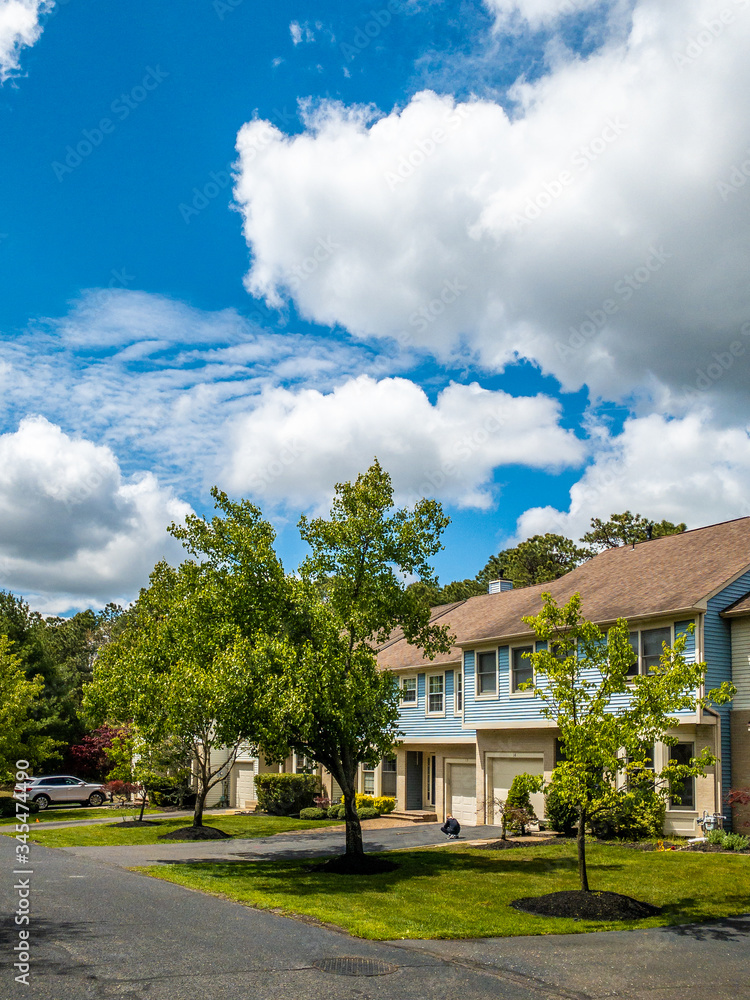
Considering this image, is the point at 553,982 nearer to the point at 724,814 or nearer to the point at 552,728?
the point at 724,814

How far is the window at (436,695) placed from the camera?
35.4 metres

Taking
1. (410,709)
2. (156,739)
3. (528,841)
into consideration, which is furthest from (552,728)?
(156,739)

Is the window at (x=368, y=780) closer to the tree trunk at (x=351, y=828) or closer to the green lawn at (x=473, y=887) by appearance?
the green lawn at (x=473, y=887)

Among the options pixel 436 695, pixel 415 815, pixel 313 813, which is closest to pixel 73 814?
pixel 313 813

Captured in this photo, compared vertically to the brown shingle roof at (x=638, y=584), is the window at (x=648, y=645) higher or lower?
lower

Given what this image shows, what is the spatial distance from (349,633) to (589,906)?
28.1 feet

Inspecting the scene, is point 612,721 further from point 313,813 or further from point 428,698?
point 313,813

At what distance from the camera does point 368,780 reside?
131 feet

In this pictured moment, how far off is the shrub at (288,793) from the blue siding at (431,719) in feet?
18.0

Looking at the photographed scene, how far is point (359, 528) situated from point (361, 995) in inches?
505

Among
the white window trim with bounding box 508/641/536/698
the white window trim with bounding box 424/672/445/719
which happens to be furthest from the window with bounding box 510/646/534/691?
the white window trim with bounding box 424/672/445/719

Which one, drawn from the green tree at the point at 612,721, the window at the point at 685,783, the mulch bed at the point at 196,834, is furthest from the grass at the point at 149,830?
the green tree at the point at 612,721

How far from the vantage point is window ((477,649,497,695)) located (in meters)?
31.7

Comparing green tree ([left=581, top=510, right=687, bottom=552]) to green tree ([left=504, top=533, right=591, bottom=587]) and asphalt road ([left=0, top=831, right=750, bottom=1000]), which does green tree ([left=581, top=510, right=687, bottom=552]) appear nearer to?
green tree ([left=504, top=533, right=591, bottom=587])
